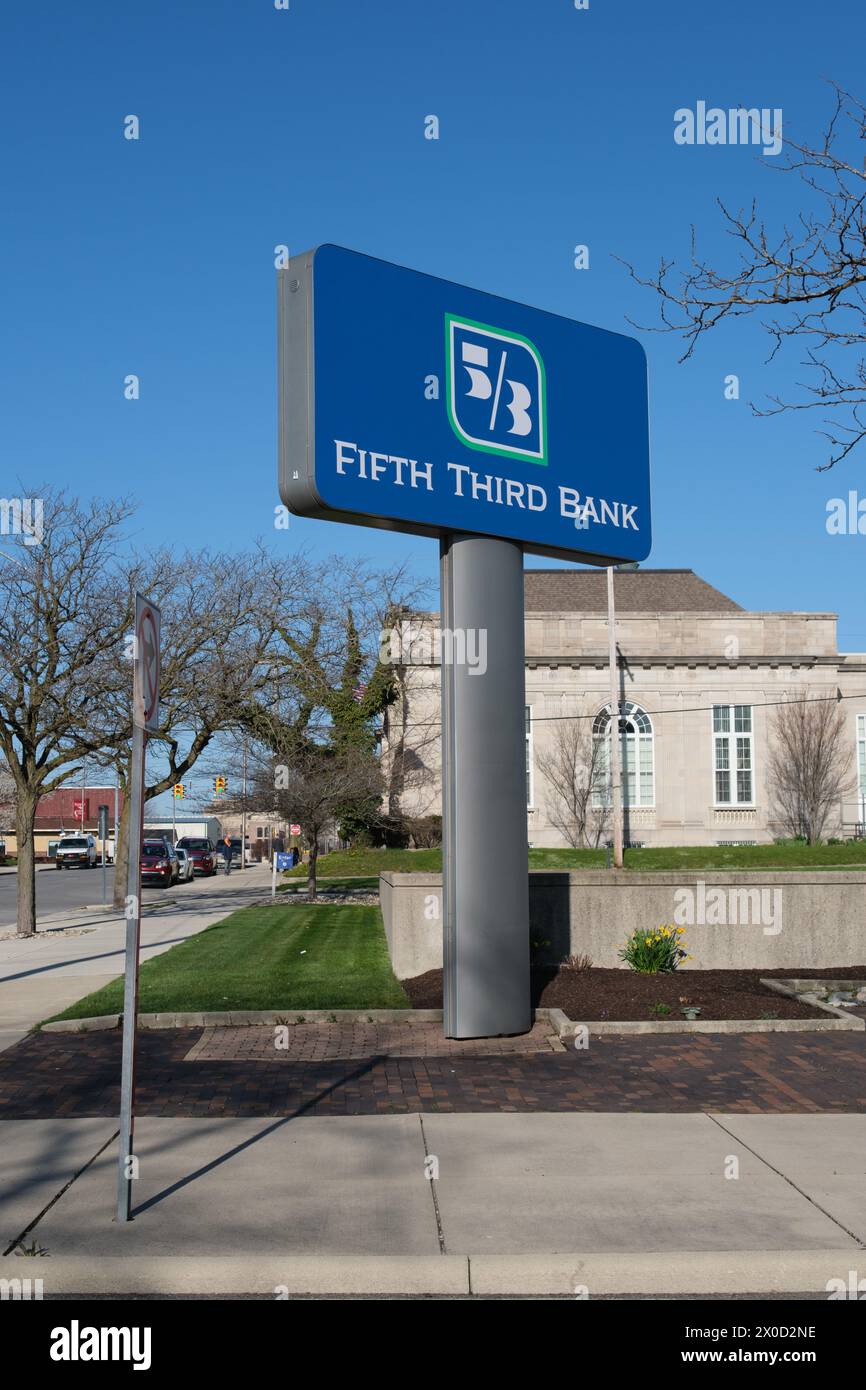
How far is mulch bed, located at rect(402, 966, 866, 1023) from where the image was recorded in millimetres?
11773

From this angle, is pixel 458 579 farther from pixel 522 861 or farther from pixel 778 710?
pixel 778 710

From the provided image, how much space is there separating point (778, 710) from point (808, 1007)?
39.1 meters

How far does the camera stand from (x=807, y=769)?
Answer: 162 ft

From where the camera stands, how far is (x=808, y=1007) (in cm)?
1209

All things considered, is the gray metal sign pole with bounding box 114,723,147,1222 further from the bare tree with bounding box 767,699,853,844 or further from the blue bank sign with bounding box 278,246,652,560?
the bare tree with bounding box 767,699,853,844

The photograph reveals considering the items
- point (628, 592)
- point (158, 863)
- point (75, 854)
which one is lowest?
point (75, 854)

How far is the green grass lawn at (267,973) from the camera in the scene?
1274 centimetres

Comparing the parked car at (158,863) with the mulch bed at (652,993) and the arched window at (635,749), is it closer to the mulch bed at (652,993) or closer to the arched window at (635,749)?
the arched window at (635,749)

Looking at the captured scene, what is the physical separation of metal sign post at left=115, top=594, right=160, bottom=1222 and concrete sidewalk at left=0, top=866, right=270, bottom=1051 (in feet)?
17.4

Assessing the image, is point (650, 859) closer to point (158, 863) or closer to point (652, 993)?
point (158, 863)

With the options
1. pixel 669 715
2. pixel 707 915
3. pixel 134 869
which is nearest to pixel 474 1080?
pixel 134 869

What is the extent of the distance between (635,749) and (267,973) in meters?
35.9

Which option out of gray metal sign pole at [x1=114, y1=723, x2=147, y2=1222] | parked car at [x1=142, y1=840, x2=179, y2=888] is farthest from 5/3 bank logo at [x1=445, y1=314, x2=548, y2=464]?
parked car at [x1=142, y1=840, x2=179, y2=888]
